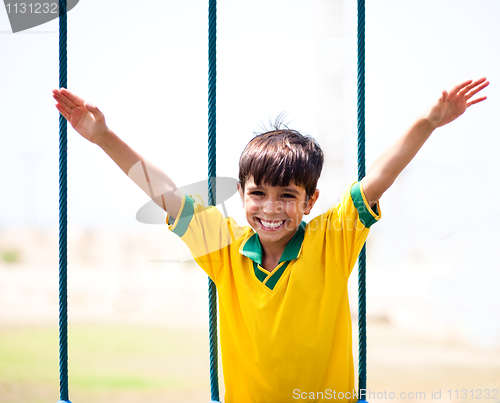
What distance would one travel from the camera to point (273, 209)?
89cm

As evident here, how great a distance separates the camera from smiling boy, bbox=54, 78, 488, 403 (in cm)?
87

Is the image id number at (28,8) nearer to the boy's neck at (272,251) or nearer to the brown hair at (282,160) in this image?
the brown hair at (282,160)

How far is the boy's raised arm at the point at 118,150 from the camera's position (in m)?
0.86

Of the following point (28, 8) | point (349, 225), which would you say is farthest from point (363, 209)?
point (28, 8)

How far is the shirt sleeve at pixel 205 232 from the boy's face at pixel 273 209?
0.23 ft

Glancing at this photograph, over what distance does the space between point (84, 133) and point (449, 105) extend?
754mm

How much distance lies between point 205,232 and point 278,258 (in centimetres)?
18

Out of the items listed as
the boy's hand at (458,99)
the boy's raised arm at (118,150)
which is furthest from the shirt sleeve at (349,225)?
the boy's raised arm at (118,150)

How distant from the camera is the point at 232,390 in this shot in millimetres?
942

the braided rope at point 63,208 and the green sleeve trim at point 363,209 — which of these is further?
the braided rope at point 63,208

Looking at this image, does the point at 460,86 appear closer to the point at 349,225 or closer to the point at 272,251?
the point at 349,225

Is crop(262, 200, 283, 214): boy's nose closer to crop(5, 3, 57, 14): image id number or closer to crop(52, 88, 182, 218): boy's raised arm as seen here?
crop(52, 88, 182, 218): boy's raised arm

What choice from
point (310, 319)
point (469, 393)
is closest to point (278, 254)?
point (310, 319)

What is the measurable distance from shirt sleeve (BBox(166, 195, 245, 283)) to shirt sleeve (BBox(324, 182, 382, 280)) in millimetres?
219
